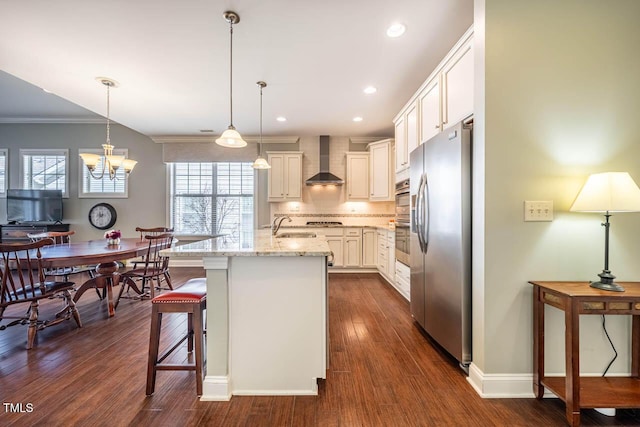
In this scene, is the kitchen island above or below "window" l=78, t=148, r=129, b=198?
below

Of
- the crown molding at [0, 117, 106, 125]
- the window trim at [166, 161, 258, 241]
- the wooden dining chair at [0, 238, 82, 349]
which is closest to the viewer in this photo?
the wooden dining chair at [0, 238, 82, 349]

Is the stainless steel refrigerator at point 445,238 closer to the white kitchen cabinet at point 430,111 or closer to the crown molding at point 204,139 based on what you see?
the white kitchen cabinet at point 430,111

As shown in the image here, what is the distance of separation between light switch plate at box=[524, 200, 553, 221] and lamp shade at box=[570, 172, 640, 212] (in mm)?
162

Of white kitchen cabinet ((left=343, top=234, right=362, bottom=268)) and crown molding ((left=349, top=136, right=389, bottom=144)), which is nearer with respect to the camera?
white kitchen cabinet ((left=343, top=234, right=362, bottom=268))

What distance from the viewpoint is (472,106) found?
193 cm

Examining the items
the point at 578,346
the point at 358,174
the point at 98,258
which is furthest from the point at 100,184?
the point at 578,346

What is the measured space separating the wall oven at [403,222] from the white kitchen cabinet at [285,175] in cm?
225

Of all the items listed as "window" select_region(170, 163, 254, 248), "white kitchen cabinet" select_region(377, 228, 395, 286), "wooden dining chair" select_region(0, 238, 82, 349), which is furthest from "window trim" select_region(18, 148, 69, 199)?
"white kitchen cabinet" select_region(377, 228, 395, 286)

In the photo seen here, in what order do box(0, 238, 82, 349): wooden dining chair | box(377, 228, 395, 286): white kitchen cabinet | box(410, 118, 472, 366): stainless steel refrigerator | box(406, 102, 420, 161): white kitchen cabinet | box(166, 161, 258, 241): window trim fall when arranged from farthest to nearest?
1. box(166, 161, 258, 241): window trim
2. box(377, 228, 395, 286): white kitchen cabinet
3. box(406, 102, 420, 161): white kitchen cabinet
4. box(0, 238, 82, 349): wooden dining chair
5. box(410, 118, 472, 366): stainless steel refrigerator

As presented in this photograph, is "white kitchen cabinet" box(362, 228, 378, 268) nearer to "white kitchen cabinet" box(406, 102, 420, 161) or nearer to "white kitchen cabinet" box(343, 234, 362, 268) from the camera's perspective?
"white kitchen cabinet" box(343, 234, 362, 268)

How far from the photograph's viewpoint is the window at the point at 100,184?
5.37 meters

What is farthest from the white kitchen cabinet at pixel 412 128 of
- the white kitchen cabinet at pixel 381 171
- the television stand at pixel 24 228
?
the television stand at pixel 24 228

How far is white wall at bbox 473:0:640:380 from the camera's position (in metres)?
1.65

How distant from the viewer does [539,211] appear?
65.4 inches
